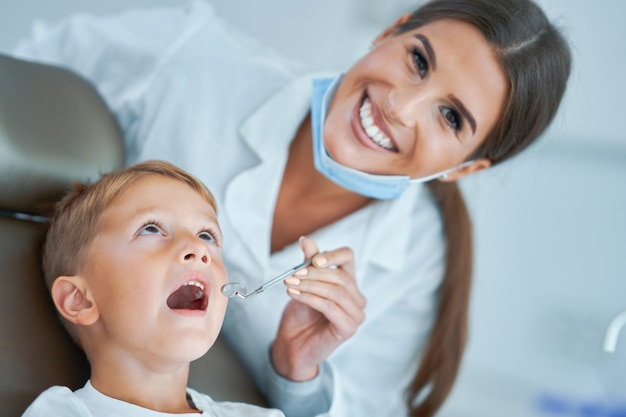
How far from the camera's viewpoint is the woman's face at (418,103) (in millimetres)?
1212

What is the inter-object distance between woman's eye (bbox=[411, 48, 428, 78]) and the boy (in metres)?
0.50

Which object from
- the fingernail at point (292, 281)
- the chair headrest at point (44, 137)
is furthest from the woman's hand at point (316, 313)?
the chair headrest at point (44, 137)

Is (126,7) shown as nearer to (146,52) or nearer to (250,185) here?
(146,52)

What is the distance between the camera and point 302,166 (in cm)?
150

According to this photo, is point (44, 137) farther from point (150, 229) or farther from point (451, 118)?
point (451, 118)

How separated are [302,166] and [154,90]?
39 cm

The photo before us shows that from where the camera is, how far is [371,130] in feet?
4.19

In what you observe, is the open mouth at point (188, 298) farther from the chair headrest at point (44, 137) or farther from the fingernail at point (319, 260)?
the chair headrest at point (44, 137)

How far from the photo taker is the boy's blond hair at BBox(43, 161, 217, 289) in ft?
3.23

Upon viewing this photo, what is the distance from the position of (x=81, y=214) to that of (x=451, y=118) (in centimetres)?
70

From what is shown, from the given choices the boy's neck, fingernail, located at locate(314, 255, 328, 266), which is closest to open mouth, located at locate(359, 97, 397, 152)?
fingernail, located at locate(314, 255, 328, 266)

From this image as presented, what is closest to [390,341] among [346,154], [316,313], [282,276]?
[316,313]

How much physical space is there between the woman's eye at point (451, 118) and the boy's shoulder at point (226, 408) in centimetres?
62

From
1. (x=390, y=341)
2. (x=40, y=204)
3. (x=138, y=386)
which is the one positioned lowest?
(x=390, y=341)
